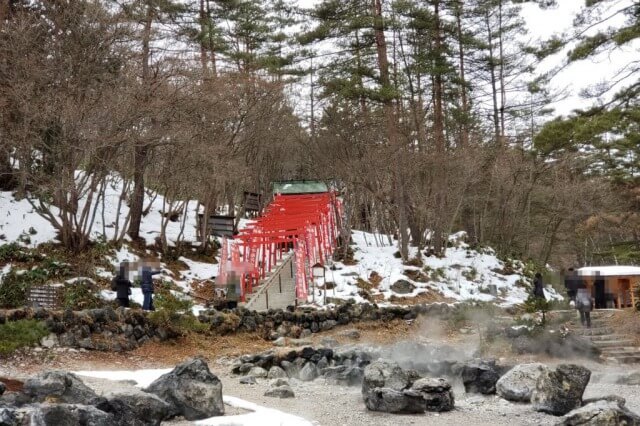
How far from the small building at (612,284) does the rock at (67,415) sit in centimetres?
1348

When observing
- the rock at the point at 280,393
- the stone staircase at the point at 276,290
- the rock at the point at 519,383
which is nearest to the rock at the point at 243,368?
the rock at the point at 280,393

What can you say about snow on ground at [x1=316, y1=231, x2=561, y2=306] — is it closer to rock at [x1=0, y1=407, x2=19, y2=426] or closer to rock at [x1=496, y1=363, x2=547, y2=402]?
rock at [x1=496, y1=363, x2=547, y2=402]

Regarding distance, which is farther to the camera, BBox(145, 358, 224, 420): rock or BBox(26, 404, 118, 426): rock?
BBox(145, 358, 224, 420): rock

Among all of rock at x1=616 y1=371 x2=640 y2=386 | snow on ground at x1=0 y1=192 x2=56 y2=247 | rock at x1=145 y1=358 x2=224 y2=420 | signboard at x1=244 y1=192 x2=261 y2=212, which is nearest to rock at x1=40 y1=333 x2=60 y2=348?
rock at x1=145 y1=358 x2=224 y2=420

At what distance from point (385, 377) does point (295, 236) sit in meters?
12.1

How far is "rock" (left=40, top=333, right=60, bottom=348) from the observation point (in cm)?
1059

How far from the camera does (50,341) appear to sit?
1069 centimetres

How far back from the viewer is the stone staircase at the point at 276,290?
17.5 metres

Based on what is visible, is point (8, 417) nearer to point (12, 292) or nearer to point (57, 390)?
point (57, 390)

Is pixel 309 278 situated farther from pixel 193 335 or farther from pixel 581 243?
pixel 581 243

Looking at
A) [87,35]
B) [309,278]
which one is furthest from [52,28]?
[309,278]

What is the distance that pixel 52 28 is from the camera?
15.9 metres

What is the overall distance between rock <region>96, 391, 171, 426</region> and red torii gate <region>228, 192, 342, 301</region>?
35.6 feet

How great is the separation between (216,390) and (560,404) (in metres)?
3.99
